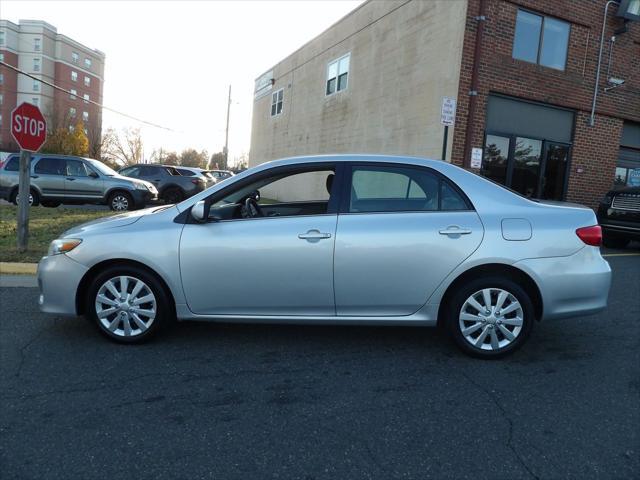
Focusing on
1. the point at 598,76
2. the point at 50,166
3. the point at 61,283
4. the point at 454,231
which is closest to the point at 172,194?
the point at 50,166

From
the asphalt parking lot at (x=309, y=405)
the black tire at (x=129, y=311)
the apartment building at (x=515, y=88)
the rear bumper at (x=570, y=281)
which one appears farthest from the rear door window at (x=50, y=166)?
the rear bumper at (x=570, y=281)

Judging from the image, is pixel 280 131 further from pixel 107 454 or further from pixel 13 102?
pixel 13 102

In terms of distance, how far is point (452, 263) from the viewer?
12.2ft

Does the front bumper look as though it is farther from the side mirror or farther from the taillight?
the taillight

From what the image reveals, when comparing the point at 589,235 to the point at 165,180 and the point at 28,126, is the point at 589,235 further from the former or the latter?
the point at 165,180

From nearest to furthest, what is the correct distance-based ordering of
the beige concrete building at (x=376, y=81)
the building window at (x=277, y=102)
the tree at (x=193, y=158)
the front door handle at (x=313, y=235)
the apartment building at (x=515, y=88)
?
the front door handle at (x=313, y=235) < the apartment building at (x=515, y=88) < the beige concrete building at (x=376, y=81) < the building window at (x=277, y=102) < the tree at (x=193, y=158)

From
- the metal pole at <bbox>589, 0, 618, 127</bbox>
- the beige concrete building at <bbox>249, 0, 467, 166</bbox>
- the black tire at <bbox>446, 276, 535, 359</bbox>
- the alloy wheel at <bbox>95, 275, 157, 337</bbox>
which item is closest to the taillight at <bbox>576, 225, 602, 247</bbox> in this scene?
the black tire at <bbox>446, 276, 535, 359</bbox>

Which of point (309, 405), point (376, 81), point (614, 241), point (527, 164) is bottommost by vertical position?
point (309, 405)

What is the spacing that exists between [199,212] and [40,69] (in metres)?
80.6

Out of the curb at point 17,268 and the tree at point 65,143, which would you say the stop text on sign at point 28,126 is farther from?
the tree at point 65,143

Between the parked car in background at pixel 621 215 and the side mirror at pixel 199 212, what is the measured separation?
9.18m

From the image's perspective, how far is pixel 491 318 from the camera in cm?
378

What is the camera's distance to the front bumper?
3.84 metres

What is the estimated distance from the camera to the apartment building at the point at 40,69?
6812 centimetres
